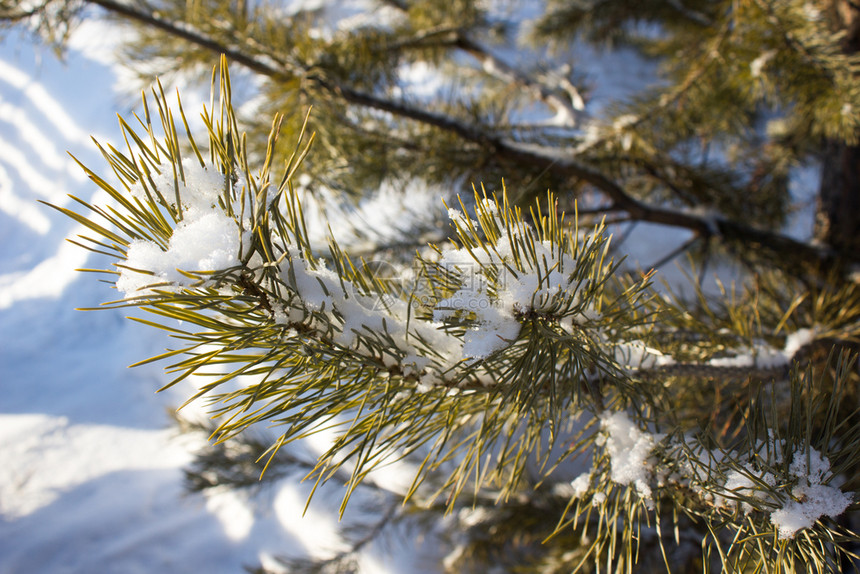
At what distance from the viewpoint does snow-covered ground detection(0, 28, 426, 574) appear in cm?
129

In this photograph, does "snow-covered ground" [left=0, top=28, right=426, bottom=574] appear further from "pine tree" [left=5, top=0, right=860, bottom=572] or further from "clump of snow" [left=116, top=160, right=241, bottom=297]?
"clump of snow" [left=116, top=160, right=241, bottom=297]

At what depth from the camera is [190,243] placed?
0.64ft

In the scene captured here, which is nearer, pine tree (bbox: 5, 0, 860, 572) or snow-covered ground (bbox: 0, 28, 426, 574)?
pine tree (bbox: 5, 0, 860, 572)

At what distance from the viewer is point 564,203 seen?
0.76 meters

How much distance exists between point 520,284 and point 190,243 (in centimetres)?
16

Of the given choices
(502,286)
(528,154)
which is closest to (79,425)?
(528,154)

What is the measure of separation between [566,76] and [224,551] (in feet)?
5.50

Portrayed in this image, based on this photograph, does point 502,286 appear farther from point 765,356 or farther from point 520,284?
point 765,356

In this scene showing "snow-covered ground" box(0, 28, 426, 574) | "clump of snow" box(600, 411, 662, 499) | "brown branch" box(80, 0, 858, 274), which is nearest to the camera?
"clump of snow" box(600, 411, 662, 499)

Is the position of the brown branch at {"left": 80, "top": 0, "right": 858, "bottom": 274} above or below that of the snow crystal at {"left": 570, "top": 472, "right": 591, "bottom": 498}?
above

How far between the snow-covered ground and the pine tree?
328mm

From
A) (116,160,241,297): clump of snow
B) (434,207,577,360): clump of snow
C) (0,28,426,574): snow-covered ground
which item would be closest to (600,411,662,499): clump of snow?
(434,207,577,360): clump of snow

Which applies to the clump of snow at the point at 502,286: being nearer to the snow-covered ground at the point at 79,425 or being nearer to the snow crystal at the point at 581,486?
the snow crystal at the point at 581,486

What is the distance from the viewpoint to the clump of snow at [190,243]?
0.19 metres
